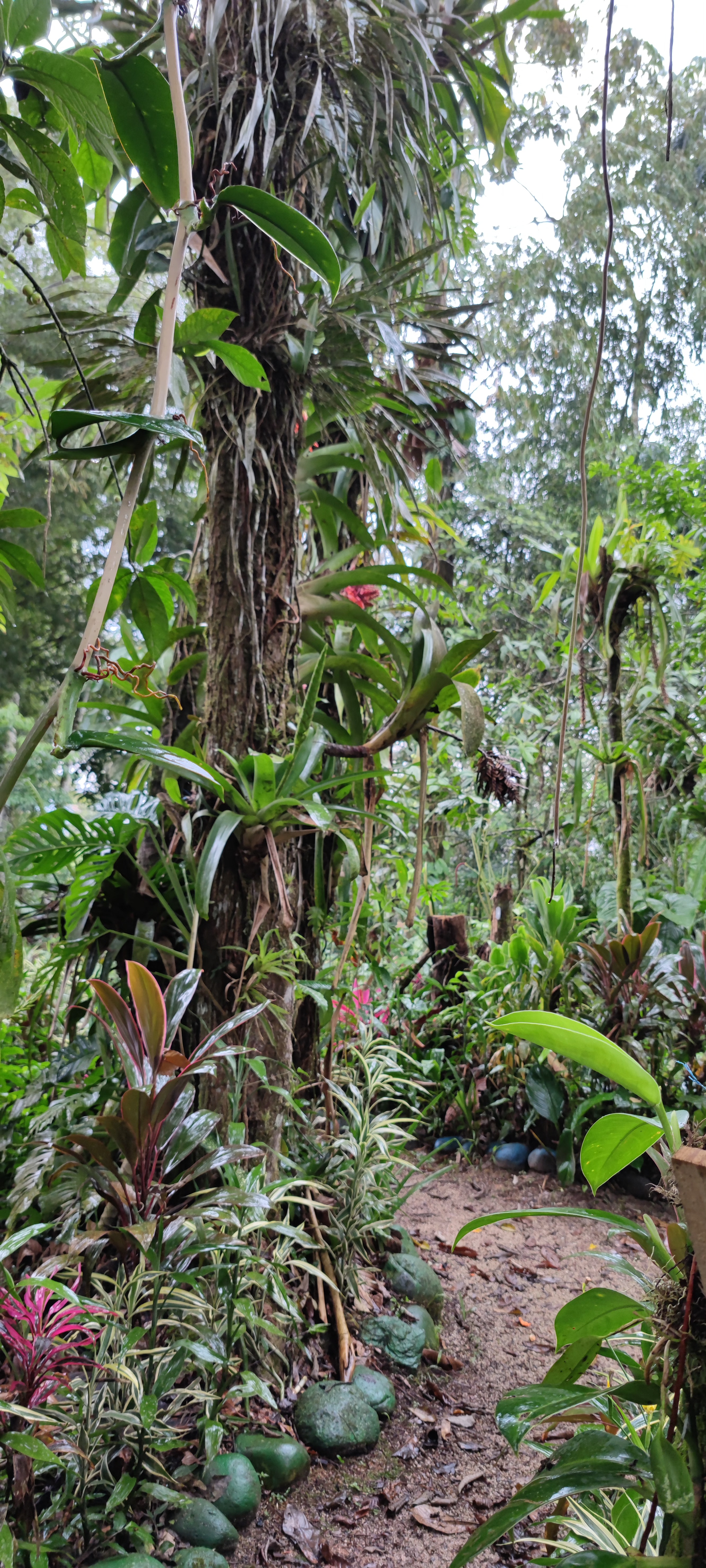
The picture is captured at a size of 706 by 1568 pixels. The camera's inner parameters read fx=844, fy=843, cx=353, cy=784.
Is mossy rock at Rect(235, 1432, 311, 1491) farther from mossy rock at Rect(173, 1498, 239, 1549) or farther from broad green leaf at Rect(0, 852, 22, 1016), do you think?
broad green leaf at Rect(0, 852, 22, 1016)

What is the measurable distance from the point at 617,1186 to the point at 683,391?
4.96m

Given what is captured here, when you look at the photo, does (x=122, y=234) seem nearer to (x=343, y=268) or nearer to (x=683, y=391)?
(x=343, y=268)

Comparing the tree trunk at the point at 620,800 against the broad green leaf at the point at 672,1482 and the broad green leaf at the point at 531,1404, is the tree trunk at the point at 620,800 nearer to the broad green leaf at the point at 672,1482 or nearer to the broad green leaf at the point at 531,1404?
the broad green leaf at the point at 531,1404

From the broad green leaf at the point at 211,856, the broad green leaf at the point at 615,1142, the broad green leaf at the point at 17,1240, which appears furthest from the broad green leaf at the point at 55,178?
the broad green leaf at the point at 17,1240

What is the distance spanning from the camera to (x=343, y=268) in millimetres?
1462

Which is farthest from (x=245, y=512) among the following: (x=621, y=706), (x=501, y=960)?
(x=501, y=960)

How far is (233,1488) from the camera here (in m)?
1.04

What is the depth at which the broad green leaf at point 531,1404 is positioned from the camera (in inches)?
23.5

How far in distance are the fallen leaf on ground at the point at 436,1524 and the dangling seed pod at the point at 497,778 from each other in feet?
3.90

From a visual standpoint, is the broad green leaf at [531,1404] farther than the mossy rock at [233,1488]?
No

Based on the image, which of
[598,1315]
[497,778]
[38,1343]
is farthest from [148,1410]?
[497,778]

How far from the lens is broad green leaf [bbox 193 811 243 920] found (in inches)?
46.1

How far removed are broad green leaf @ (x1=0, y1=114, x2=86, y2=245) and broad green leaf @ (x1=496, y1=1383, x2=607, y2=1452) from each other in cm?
83

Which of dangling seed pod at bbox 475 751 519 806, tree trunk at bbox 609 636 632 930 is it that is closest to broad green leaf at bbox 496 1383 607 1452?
dangling seed pod at bbox 475 751 519 806
